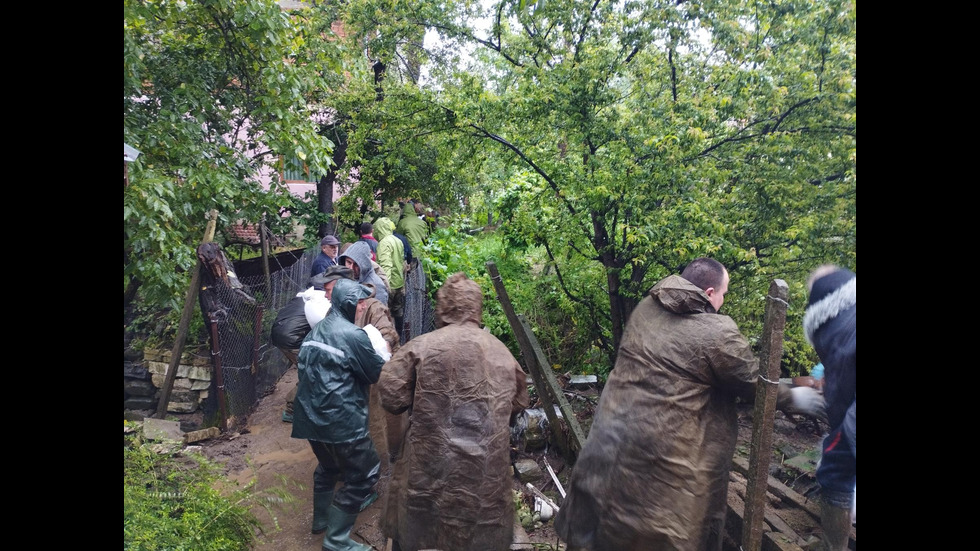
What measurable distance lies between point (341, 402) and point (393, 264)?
4.18 m

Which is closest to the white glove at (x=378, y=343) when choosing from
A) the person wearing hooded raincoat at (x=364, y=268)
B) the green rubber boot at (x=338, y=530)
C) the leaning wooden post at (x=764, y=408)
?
the green rubber boot at (x=338, y=530)

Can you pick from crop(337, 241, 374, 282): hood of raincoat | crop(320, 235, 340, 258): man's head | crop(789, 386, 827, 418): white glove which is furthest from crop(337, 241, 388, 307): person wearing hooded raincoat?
crop(789, 386, 827, 418): white glove

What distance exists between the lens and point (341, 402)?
3.63 m

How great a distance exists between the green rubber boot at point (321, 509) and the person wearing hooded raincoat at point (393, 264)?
372 cm

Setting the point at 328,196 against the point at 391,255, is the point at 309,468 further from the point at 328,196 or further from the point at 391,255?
the point at 328,196

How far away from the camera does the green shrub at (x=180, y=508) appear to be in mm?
3143

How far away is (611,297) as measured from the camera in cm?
536

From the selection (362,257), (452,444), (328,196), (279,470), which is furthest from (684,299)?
(328,196)
